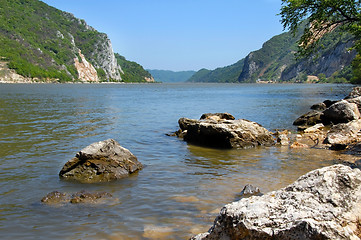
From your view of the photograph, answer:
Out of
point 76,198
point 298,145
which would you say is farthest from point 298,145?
point 76,198

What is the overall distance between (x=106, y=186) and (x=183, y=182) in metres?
2.50

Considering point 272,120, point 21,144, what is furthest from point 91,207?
point 272,120

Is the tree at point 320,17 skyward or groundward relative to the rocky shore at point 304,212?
skyward

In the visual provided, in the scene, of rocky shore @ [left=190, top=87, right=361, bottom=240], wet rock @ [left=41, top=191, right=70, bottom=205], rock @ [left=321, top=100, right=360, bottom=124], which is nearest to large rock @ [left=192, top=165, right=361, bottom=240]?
rocky shore @ [left=190, top=87, right=361, bottom=240]

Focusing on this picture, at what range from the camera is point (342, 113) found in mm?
20875

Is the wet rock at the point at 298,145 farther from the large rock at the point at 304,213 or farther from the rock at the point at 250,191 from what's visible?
the large rock at the point at 304,213

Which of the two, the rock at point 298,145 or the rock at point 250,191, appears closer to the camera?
the rock at point 250,191

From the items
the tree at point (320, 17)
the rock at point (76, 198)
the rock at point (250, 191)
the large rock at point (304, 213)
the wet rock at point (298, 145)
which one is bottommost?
the wet rock at point (298, 145)

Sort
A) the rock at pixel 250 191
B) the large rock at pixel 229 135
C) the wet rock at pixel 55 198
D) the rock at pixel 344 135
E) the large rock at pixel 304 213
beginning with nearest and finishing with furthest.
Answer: the large rock at pixel 304 213 < the wet rock at pixel 55 198 < the rock at pixel 250 191 < the rock at pixel 344 135 < the large rock at pixel 229 135

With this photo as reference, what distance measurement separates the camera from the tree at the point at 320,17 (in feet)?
76.1

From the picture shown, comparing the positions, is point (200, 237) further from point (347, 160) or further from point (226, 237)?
point (347, 160)

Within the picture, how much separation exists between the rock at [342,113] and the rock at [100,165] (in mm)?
15472

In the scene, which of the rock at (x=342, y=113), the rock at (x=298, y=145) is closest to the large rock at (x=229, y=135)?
the rock at (x=298, y=145)

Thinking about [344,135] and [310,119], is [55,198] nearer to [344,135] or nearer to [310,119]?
[344,135]
